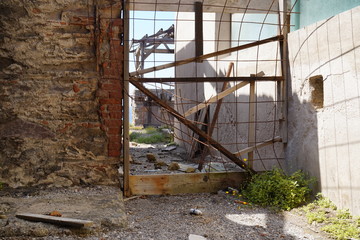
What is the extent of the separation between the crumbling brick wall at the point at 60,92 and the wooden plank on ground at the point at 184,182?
0.35 m

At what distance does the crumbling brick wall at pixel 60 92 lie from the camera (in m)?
4.09

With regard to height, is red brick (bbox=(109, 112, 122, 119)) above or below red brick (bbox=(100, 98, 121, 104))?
below

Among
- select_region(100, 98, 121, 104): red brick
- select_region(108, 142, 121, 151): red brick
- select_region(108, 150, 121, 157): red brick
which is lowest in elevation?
select_region(108, 150, 121, 157): red brick

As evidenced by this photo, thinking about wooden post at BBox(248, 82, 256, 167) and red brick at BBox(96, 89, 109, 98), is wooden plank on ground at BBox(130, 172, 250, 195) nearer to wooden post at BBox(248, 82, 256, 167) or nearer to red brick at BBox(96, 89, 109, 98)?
wooden post at BBox(248, 82, 256, 167)

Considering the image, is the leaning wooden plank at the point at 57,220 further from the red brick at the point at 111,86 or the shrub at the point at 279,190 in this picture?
the shrub at the point at 279,190

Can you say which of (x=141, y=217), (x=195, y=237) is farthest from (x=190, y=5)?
(x=195, y=237)

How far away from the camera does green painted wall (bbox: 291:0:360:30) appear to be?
12.8ft

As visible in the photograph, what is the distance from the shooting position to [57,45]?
4160mm

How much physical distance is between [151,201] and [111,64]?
1610mm

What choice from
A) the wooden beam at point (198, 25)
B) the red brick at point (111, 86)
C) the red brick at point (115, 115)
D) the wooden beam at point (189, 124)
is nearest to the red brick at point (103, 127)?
the red brick at point (115, 115)

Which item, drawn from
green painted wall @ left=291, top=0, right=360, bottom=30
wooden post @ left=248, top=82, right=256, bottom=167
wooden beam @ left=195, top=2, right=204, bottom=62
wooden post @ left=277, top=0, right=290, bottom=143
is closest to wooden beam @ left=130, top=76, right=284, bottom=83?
wooden post @ left=277, top=0, right=290, bottom=143

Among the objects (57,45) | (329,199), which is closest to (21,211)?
(57,45)

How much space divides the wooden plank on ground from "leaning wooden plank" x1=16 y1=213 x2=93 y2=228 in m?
1.55

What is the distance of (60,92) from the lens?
416cm
